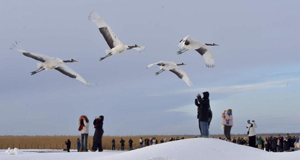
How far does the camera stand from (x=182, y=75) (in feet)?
72.3

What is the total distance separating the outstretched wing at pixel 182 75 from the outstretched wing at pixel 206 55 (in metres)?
2.01

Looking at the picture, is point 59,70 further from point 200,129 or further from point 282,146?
point 282,146

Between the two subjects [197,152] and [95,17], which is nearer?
[197,152]

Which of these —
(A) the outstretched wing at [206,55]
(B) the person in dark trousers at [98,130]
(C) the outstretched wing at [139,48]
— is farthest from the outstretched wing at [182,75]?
(B) the person in dark trousers at [98,130]

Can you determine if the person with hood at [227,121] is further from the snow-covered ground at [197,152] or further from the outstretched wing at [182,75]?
the outstretched wing at [182,75]

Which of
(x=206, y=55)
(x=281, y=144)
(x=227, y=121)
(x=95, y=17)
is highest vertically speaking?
(x=95, y=17)

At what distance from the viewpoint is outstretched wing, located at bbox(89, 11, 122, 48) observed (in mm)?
17031

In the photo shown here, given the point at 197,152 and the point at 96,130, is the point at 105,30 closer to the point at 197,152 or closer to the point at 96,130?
the point at 96,130

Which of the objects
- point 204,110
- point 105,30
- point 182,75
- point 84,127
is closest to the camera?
point 204,110

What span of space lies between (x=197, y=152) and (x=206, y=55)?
32.0 feet

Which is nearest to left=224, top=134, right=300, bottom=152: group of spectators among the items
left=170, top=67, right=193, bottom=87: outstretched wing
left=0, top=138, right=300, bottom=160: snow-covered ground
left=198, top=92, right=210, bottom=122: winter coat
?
left=170, top=67, right=193, bottom=87: outstretched wing

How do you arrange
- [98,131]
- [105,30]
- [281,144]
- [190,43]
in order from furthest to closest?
[281,144]
[190,43]
[105,30]
[98,131]

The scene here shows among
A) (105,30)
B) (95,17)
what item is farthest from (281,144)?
(95,17)

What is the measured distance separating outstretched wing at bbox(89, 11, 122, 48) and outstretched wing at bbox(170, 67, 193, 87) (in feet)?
15.8
